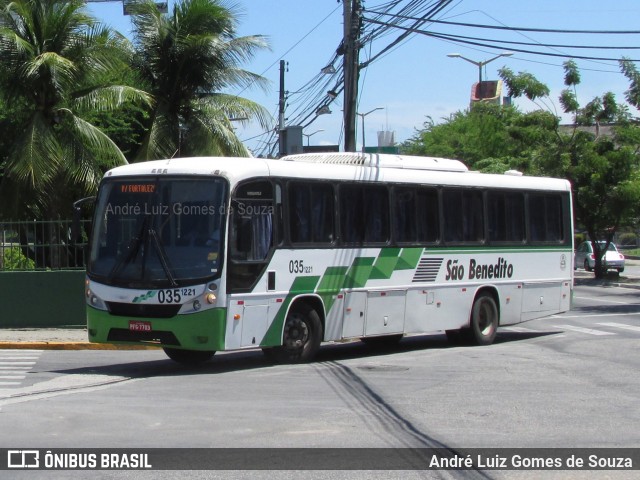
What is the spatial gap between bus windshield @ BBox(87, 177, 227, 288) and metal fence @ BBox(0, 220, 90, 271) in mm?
6045

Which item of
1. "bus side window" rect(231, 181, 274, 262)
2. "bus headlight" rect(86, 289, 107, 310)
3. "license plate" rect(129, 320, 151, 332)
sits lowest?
"license plate" rect(129, 320, 151, 332)

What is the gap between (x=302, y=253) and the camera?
14.5 m

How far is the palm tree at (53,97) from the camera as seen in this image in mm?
20406

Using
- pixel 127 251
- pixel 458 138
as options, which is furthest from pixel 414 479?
pixel 458 138

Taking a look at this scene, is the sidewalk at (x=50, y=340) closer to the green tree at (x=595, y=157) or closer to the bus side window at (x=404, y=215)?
the bus side window at (x=404, y=215)

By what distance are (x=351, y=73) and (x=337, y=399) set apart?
12.0 metres

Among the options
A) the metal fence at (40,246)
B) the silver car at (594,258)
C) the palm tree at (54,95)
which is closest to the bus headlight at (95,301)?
the metal fence at (40,246)

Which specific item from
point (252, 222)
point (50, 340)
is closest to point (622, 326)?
point (252, 222)

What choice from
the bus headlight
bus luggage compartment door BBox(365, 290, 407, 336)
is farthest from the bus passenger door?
the bus headlight

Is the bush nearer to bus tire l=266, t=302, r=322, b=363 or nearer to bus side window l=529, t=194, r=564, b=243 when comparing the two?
bus tire l=266, t=302, r=322, b=363

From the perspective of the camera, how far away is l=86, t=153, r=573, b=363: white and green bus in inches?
523

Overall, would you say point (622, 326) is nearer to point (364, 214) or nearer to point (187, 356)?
point (364, 214)

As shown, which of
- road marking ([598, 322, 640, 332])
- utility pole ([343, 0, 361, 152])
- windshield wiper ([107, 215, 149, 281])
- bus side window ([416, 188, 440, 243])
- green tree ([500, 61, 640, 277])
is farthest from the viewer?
green tree ([500, 61, 640, 277])

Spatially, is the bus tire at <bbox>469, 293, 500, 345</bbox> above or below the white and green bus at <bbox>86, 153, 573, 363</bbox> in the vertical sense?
below
